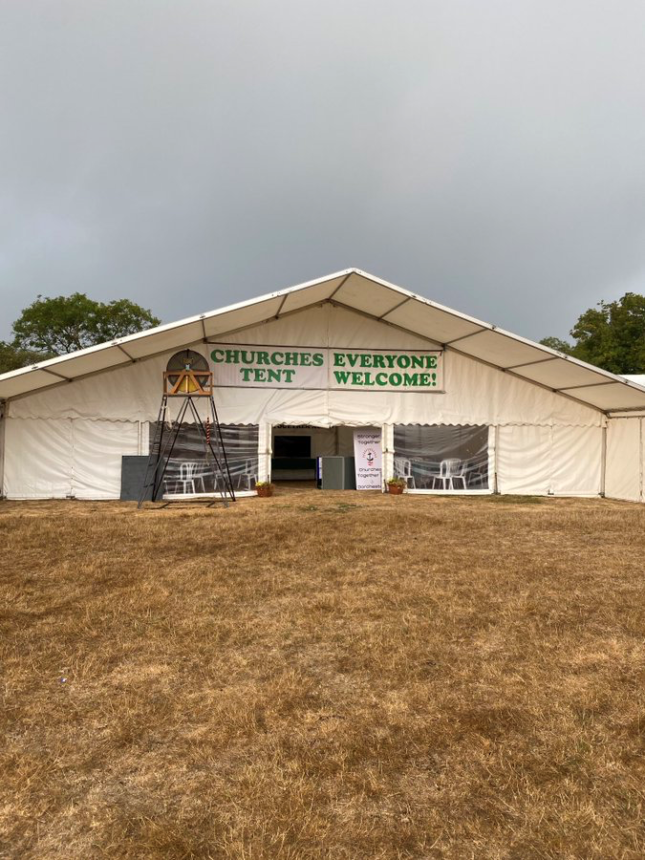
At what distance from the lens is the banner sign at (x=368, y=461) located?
15875mm

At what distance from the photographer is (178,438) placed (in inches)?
536

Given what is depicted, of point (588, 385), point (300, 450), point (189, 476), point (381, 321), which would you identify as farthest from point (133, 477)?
point (588, 385)

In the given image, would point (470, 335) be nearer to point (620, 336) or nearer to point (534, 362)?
point (534, 362)

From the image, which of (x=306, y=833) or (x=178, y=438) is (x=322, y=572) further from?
(x=178, y=438)

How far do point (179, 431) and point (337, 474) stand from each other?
5.35m

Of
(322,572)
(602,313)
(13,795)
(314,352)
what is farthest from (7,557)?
(602,313)

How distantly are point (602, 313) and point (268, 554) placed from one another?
3242 centimetres

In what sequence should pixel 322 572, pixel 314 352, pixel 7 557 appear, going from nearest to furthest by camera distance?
1. pixel 322 572
2. pixel 7 557
3. pixel 314 352

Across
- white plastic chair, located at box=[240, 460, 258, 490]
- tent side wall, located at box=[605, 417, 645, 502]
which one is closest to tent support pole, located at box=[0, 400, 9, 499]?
white plastic chair, located at box=[240, 460, 258, 490]

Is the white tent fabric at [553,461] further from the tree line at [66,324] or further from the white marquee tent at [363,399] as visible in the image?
the tree line at [66,324]

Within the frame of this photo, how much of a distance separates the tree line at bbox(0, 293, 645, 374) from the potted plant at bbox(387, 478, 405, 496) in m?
21.9

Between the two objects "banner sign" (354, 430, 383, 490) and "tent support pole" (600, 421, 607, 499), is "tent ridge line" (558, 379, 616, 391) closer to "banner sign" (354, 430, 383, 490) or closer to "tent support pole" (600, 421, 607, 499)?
"tent support pole" (600, 421, 607, 499)

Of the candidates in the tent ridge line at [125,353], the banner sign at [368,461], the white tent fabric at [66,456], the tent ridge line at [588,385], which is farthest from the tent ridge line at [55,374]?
the tent ridge line at [588,385]

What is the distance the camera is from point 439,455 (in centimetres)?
1512
